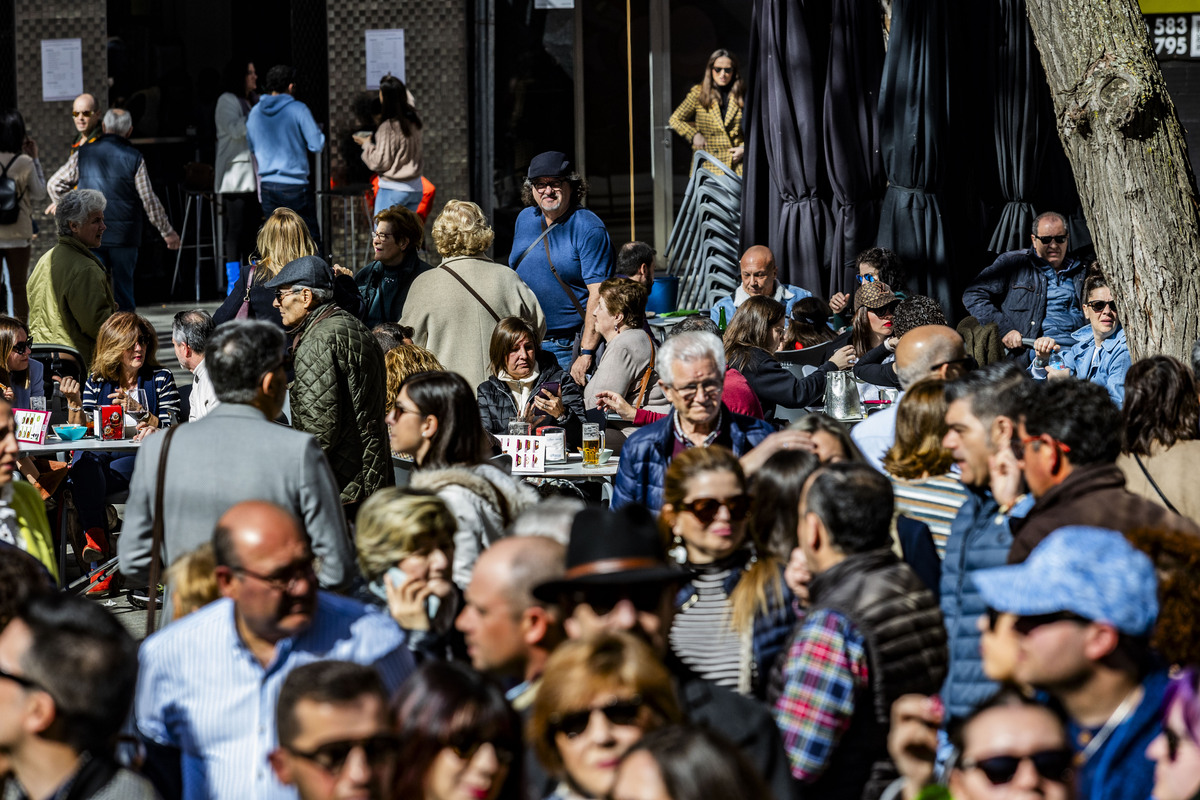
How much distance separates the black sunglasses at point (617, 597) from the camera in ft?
11.1

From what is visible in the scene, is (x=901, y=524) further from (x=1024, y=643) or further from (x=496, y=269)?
(x=496, y=269)

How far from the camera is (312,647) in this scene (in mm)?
3721

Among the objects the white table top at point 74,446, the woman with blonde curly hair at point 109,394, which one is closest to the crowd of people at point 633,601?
the white table top at point 74,446

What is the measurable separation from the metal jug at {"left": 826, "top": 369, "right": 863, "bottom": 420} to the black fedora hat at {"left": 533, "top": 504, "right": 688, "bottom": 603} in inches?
165

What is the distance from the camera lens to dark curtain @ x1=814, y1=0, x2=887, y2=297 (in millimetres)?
9859

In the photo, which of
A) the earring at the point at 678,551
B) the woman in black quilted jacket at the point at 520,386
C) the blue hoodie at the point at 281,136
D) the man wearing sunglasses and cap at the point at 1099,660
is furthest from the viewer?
the blue hoodie at the point at 281,136

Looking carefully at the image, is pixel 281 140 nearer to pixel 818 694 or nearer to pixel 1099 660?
pixel 818 694

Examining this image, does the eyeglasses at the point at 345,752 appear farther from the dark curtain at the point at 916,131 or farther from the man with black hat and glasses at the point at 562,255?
the dark curtain at the point at 916,131

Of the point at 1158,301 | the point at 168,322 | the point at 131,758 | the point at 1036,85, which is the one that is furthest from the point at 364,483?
the point at 168,322

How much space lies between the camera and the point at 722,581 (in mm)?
4059

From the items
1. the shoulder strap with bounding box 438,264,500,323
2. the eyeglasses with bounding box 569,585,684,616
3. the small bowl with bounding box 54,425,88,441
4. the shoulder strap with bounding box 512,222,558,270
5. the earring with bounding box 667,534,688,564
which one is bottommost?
the earring with bounding box 667,534,688,564

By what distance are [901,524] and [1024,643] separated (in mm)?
1621

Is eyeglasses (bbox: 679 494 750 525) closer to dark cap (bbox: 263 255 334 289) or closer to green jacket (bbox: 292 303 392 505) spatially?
green jacket (bbox: 292 303 392 505)

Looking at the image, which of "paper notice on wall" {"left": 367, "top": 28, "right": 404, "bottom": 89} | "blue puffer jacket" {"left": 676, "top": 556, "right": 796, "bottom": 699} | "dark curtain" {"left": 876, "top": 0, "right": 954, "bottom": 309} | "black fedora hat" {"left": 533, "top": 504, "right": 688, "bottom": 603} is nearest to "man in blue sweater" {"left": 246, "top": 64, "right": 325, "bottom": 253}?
"paper notice on wall" {"left": 367, "top": 28, "right": 404, "bottom": 89}
